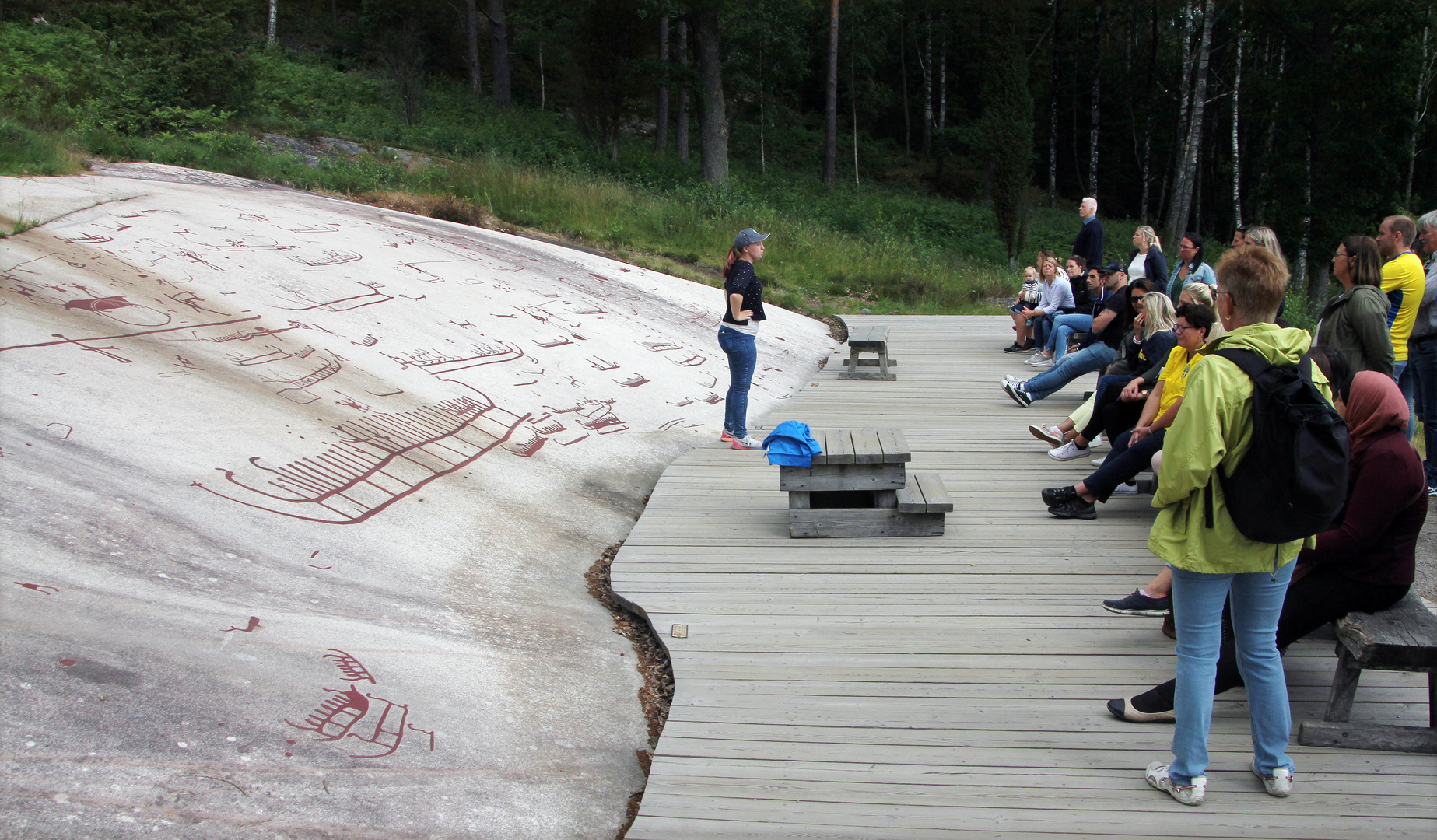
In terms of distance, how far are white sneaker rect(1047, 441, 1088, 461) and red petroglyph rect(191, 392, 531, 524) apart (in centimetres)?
389

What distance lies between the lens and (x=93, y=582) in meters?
3.53

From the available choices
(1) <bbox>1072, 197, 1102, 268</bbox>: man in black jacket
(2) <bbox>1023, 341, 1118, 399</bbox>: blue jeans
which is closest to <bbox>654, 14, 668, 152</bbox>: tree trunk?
(1) <bbox>1072, 197, 1102, 268</bbox>: man in black jacket

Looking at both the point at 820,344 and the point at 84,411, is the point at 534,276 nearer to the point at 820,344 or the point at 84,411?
the point at 820,344

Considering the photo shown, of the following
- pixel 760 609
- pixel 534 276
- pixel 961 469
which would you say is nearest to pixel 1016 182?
pixel 534 276

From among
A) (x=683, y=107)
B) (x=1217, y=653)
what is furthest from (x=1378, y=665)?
(x=683, y=107)

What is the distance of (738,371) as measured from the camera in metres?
7.07

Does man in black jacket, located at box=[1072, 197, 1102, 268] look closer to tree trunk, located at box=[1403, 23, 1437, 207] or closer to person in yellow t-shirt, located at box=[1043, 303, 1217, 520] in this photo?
person in yellow t-shirt, located at box=[1043, 303, 1217, 520]

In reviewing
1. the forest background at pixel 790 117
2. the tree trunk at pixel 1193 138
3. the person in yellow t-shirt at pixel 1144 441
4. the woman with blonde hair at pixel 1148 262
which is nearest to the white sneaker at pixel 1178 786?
the person in yellow t-shirt at pixel 1144 441

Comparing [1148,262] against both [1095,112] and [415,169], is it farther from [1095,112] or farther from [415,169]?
[1095,112]

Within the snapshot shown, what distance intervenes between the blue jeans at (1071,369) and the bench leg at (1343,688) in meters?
4.90

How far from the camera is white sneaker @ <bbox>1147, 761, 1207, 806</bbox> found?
3059 mm

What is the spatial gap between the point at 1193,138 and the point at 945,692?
26873mm

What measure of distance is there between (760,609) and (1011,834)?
1812mm

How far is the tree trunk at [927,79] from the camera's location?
40844mm
